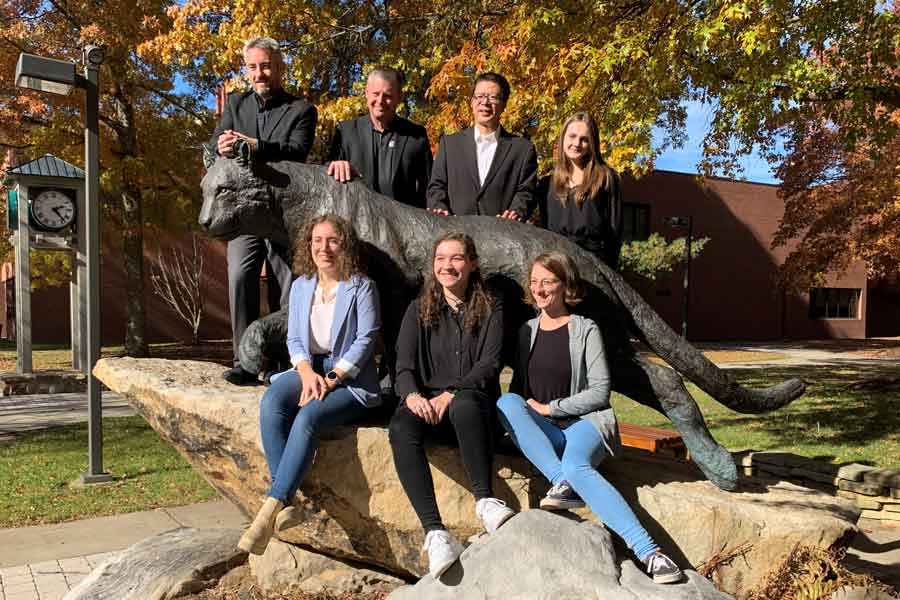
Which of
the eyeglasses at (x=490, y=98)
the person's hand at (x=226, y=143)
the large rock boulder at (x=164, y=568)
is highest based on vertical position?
the eyeglasses at (x=490, y=98)

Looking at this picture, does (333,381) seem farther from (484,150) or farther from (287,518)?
(484,150)

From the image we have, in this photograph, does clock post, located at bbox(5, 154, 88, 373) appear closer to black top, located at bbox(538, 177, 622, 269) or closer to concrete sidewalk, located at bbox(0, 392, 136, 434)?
concrete sidewalk, located at bbox(0, 392, 136, 434)

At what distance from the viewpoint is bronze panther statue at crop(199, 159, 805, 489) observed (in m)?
3.89

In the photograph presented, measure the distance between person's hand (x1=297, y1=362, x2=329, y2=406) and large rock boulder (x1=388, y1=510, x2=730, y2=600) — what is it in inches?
36.0

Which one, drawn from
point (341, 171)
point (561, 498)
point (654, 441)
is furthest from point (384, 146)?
point (654, 441)

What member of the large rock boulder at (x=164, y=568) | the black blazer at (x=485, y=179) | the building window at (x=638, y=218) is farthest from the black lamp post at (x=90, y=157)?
the building window at (x=638, y=218)

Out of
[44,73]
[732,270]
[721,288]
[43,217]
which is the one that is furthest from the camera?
[732,270]

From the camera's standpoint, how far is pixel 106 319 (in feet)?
71.6

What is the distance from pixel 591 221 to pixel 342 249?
1.43 metres

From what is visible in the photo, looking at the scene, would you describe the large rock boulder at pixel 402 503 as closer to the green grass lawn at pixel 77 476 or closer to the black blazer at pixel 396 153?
the black blazer at pixel 396 153

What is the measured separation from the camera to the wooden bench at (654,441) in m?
6.59

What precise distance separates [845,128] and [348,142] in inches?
275

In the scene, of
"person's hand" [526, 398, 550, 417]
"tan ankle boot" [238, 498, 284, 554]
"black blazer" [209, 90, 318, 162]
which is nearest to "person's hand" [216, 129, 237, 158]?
"black blazer" [209, 90, 318, 162]

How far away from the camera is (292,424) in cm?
350
